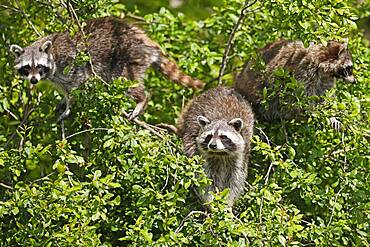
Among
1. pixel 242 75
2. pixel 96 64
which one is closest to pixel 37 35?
pixel 96 64

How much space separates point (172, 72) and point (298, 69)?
953mm

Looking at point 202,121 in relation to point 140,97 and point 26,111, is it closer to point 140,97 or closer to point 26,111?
point 140,97

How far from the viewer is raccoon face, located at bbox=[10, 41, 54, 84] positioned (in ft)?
19.6

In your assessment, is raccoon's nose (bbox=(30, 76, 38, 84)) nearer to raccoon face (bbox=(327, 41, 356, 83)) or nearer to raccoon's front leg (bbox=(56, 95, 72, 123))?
raccoon's front leg (bbox=(56, 95, 72, 123))

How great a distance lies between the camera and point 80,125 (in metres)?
5.80

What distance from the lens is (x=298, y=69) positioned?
6195 millimetres

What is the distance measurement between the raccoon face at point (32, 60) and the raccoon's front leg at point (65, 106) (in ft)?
0.76

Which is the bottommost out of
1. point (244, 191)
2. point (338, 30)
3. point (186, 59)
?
point (244, 191)

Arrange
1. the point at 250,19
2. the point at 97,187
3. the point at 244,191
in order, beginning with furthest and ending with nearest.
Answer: the point at 250,19, the point at 244,191, the point at 97,187

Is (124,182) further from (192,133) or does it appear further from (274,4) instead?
(274,4)

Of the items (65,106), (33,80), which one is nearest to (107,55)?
(65,106)

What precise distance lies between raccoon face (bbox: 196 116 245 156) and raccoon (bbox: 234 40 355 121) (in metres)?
0.45

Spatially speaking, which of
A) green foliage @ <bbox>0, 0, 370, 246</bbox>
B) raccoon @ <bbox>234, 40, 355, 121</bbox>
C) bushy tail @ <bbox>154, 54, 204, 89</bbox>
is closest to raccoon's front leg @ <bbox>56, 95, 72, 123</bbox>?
green foliage @ <bbox>0, 0, 370, 246</bbox>

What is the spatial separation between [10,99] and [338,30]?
2398 mm
